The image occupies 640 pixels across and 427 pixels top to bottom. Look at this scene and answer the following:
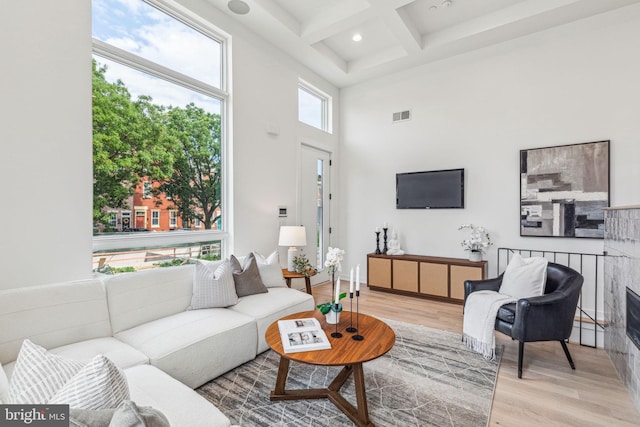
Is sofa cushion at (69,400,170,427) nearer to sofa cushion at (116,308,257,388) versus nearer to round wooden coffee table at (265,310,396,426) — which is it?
round wooden coffee table at (265,310,396,426)

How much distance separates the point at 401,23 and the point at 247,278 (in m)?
3.54

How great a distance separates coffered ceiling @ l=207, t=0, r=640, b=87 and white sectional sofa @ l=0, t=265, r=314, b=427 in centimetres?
320

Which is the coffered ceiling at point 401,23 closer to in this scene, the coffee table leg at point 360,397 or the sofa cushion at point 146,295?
the sofa cushion at point 146,295

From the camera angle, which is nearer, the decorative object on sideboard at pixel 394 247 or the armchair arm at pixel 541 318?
the armchair arm at pixel 541 318

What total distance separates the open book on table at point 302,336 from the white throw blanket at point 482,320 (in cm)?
152

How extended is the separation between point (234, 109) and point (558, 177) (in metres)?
4.11

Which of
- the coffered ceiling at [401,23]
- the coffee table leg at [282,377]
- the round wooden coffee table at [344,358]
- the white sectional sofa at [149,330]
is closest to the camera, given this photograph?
the white sectional sofa at [149,330]

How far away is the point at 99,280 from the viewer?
2.21 m

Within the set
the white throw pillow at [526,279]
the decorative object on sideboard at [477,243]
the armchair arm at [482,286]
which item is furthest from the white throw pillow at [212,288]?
the decorative object on sideboard at [477,243]

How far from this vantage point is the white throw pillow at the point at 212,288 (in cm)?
258

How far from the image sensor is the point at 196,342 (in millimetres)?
2035

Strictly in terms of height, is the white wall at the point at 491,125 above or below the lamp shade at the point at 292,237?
above

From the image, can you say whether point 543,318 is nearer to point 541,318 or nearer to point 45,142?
point 541,318

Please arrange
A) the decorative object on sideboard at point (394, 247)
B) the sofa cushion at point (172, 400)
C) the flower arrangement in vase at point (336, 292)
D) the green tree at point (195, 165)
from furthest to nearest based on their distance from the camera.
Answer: the decorative object on sideboard at point (394, 247) → the green tree at point (195, 165) → the flower arrangement in vase at point (336, 292) → the sofa cushion at point (172, 400)
